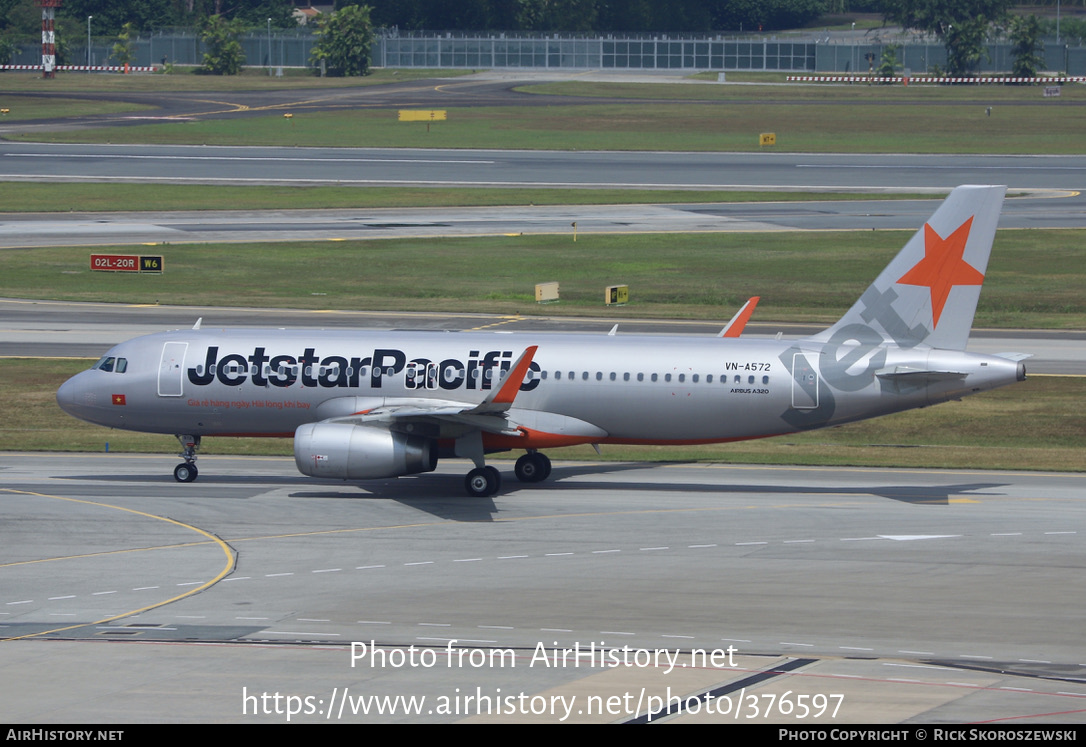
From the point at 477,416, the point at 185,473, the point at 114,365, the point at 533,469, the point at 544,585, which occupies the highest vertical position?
the point at 114,365

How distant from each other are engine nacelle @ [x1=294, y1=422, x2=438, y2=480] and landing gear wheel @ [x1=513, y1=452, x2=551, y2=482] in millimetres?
4558

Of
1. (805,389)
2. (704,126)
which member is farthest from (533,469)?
(704,126)

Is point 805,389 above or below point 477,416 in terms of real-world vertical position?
above

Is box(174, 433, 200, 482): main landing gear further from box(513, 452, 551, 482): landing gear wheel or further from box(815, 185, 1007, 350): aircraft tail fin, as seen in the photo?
box(815, 185, 1007, 350): aircraft tail fin

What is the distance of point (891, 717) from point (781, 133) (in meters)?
142

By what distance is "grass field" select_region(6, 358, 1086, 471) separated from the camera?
46625mm

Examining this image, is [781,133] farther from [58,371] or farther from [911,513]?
[911,513]

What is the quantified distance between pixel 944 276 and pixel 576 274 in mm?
45029

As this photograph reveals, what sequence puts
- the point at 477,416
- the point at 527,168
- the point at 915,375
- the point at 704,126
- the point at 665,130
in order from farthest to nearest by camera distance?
the point at 704,126
the point at 665,130
the point at 527,168
the point at 915,375
the point at 477,416

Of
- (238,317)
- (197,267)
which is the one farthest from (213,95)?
(238,317)

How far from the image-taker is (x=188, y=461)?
43.1 metres

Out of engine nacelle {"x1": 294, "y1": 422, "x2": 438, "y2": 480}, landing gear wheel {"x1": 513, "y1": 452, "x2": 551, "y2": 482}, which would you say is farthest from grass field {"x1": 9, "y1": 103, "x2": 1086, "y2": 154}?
engine nacelle {"x1": 294, "y1": 422, "x2": 438, "y2": 480}

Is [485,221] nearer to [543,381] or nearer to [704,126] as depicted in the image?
[543,381]

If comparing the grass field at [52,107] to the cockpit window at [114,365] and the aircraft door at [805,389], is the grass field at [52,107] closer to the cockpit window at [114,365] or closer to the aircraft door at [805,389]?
the cockpit window at [114,365]
